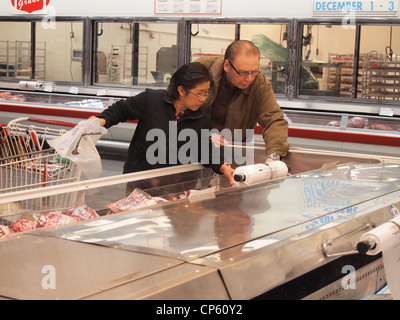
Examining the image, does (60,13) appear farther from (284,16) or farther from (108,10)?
(284,16)

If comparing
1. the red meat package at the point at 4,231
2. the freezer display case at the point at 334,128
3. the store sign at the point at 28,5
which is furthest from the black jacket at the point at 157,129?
the store sign at the point at 28,5

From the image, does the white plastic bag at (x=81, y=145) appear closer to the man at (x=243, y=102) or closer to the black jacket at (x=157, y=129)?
the black jacket at (x=157, y=129)

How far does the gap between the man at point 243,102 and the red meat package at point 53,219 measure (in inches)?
53.0

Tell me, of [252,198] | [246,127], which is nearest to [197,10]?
[246,127]

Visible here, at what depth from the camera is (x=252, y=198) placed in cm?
223

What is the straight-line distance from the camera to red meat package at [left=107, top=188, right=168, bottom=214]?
2.29 meters

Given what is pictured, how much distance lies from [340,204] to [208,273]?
2.98 ft

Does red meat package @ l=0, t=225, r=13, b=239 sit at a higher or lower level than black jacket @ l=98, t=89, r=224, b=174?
lower

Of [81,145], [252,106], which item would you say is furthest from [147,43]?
[81,145]

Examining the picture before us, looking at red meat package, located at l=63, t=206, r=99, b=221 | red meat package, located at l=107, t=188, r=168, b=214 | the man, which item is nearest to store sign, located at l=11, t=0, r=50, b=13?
the man

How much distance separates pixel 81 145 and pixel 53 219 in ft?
2.38

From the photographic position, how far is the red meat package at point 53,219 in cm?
207

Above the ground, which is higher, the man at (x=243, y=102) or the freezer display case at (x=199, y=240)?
the man at (x=243, y=102)

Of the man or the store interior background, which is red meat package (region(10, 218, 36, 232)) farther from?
the store interior background
